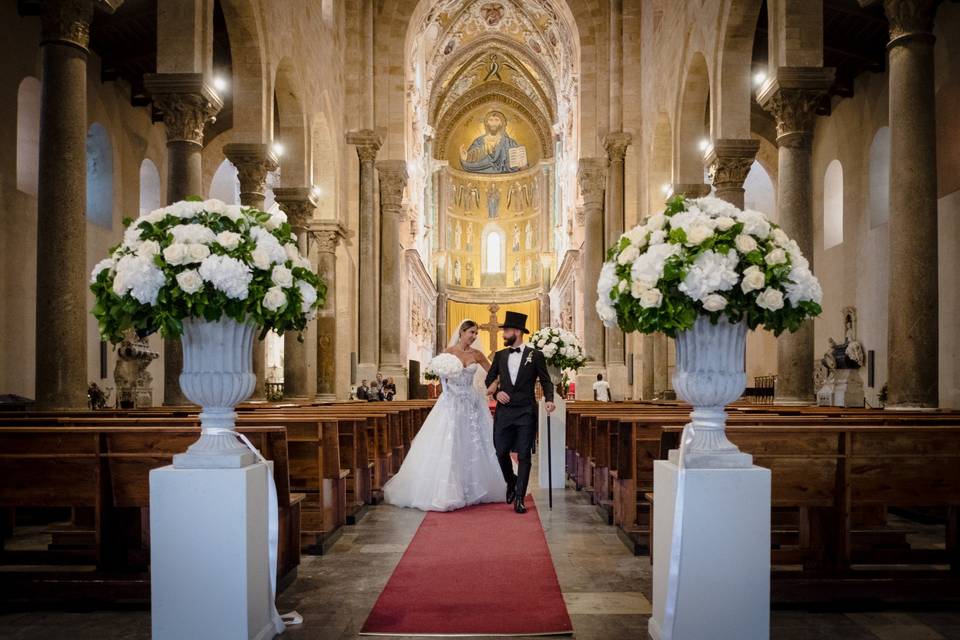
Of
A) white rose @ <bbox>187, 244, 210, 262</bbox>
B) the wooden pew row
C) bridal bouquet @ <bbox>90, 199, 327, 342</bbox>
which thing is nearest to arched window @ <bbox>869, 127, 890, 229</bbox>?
the wooden pew row

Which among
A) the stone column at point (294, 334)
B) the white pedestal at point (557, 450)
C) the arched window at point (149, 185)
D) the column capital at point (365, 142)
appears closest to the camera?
the white pedestal at point (557, 450)

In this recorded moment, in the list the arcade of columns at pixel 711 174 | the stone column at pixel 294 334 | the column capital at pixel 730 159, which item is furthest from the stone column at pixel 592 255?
the column capital at pixel 730 159

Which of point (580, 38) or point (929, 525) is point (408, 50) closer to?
point (580, 38)

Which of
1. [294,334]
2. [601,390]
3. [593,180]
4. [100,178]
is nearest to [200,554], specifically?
[294,334]

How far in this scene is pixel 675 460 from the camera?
12.6 feet

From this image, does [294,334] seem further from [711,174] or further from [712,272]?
[712,272]

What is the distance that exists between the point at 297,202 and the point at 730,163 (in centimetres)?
847

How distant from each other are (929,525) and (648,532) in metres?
3.42

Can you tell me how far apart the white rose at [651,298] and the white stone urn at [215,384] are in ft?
5.84

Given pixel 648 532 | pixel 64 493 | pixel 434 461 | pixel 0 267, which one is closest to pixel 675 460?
pixel 648 532

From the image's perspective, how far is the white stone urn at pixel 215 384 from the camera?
12.0 feet

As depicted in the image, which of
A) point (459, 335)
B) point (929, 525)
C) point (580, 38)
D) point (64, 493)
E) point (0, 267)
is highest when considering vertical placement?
point (580, 38)

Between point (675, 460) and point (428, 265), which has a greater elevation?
point (428, 265)

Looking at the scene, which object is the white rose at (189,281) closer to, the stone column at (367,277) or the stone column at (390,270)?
the stone column at (367,277)
